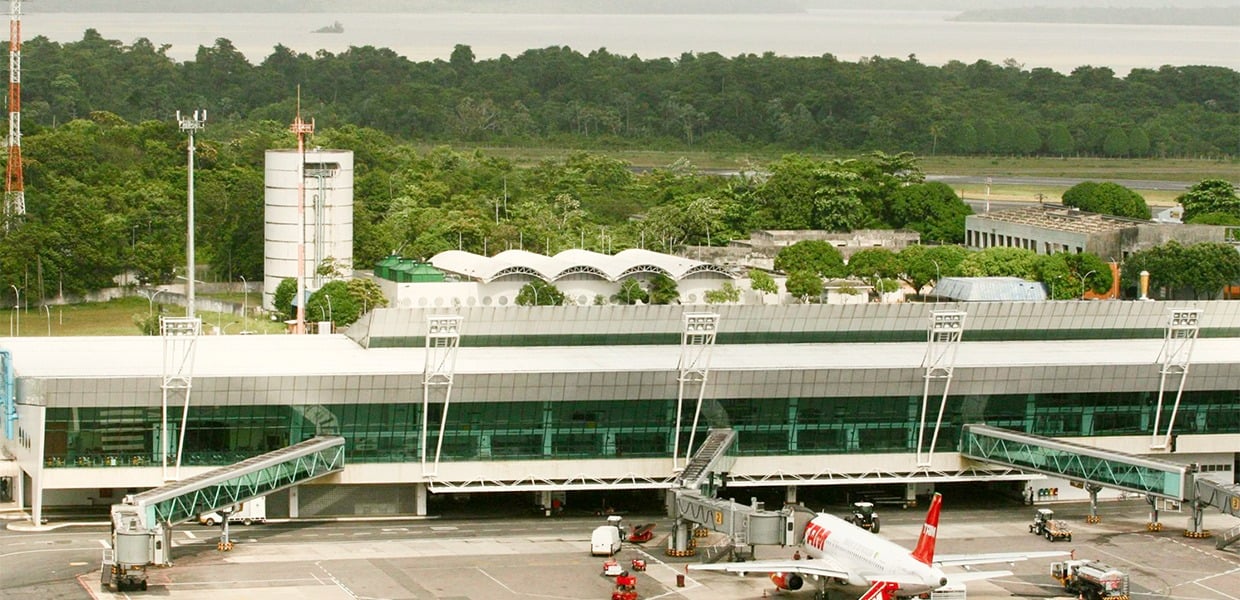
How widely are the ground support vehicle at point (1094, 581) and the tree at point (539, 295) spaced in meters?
95.3

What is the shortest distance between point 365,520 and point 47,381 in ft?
56.8

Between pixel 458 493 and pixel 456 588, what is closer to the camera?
pixel 456 588

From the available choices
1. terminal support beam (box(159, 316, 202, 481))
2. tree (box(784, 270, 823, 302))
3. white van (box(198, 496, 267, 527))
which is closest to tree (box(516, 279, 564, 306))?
tree (box(784, 270, 823, 302))

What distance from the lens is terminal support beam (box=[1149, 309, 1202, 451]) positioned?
116250 millimetres

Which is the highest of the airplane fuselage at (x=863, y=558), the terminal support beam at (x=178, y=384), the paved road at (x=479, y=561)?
the terminal support beam at (x=178, y=384)

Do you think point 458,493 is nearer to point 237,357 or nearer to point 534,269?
point 237,357

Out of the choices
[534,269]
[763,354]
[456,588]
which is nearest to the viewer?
[456,588]

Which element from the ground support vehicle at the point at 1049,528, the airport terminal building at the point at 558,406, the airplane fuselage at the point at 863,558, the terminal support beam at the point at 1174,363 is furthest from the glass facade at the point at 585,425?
the airplane fuselage at the point at 863,558

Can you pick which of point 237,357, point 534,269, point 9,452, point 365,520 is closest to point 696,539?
point 365,520

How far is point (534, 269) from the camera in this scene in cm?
19088

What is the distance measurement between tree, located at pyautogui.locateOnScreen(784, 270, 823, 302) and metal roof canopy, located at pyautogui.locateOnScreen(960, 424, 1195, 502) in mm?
81374

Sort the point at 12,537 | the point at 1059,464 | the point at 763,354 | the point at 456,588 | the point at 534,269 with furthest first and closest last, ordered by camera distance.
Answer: the point at 534,269 < the point at 763,354 < the point at 1059,464 < the point at 12,537 < the point at 456,588

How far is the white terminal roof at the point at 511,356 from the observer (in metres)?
112

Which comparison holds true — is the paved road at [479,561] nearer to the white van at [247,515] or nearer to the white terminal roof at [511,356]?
the white van at [247,515]
